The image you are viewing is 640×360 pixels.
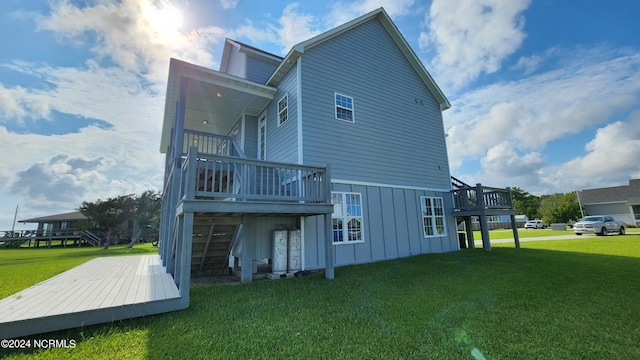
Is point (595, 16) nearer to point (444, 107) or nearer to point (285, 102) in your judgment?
point (444, 107)

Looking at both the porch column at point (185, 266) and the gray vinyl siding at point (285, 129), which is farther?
the gray vinyl siding at point (285, 129)

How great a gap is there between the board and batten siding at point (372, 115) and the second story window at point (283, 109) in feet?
2.95

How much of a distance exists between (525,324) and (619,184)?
53884mm

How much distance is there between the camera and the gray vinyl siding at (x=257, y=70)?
395 inches

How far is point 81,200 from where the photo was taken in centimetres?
2258

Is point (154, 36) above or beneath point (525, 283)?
above

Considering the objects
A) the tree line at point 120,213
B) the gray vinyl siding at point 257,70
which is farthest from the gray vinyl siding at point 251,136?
the tree line at point 120,213

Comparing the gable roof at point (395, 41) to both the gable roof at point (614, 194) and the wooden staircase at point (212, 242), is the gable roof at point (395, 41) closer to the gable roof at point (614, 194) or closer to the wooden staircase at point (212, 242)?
the wooden staircase at point (212, 242)

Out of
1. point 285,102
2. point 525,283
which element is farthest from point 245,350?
point 285,102

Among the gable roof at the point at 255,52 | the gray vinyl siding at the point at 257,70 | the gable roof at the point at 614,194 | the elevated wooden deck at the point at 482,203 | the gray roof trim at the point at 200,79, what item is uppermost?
the gable roof at the point at 255,52

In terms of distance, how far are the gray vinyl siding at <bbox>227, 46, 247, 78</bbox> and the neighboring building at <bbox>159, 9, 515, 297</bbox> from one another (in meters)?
0.10
